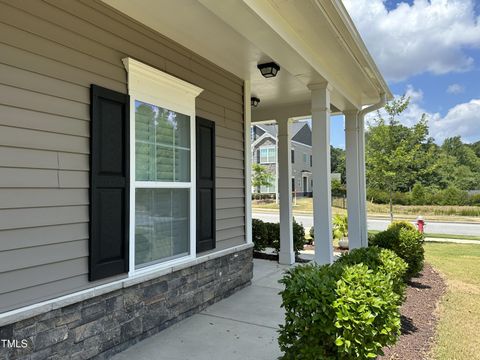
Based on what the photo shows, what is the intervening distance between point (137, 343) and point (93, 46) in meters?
2.59

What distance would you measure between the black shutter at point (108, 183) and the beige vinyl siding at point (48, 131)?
0.07 meters

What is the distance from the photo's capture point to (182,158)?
388 centimetres

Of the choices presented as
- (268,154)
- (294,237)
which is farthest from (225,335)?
(268,154)

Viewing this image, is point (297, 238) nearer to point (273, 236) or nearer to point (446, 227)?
point (273, 236)

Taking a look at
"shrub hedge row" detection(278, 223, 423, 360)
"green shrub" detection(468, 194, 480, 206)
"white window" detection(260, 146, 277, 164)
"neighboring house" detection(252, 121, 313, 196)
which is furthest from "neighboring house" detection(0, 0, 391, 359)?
"white window" detection(260, 146, 277, 164)

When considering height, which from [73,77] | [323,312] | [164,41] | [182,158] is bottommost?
[323,312]

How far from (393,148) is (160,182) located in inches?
406

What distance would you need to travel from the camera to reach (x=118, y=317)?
117 inches

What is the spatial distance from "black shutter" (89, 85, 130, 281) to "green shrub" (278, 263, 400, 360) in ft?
4.79

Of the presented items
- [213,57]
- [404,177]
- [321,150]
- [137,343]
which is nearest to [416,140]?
[404,177]

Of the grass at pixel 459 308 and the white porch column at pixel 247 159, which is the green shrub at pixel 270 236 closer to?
the white porch column at pixel 247 159

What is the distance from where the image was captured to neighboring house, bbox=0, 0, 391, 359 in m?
2.31

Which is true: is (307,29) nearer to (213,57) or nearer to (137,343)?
(213,57)

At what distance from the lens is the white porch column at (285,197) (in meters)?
7.06
